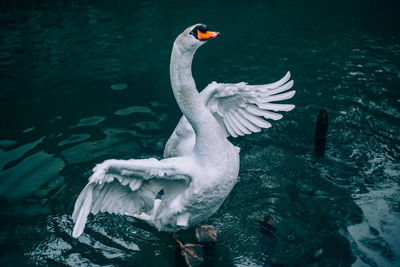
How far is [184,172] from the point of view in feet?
12.1

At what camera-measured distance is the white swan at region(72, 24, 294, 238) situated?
3406mm

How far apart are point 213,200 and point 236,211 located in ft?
2.89

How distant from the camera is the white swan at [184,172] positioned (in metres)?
3.41

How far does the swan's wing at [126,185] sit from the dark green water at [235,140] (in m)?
0.80

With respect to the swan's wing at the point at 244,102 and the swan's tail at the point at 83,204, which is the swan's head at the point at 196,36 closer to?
the swan's wing at the point at 244,102

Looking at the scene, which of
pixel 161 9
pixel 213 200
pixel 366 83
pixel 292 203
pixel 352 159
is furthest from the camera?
pixel 161 9

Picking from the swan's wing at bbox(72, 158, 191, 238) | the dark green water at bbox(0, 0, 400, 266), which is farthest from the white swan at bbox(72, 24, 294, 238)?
the dark green water at bbox(0, 0, 400, 266)

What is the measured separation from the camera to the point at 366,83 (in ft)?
22.7

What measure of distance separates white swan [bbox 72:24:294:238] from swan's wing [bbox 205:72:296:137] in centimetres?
1

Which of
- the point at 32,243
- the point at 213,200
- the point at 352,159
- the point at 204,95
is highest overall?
the point at 204,95

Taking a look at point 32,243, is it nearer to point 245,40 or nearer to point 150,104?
point 150,104

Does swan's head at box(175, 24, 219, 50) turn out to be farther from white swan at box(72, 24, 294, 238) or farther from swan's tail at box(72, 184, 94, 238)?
swan's tail at box(72, 184, 94, 238)

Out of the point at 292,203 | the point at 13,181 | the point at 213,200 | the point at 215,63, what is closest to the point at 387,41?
the point at 215,63

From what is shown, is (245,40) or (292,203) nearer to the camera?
(292,203)
